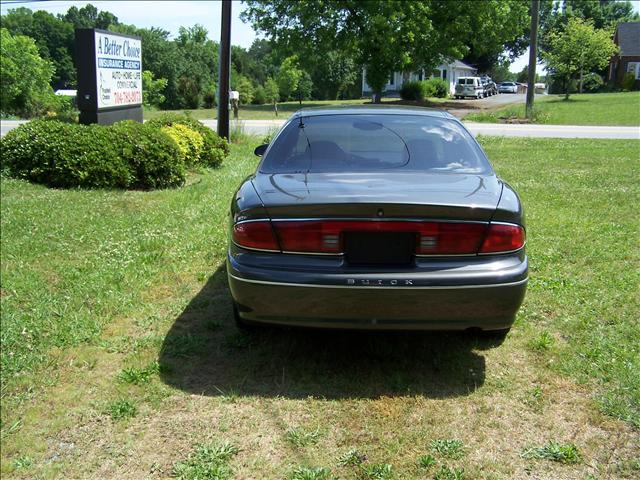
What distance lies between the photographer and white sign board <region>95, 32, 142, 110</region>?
11164 mm

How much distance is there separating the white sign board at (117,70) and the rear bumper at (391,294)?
8978 millimetres

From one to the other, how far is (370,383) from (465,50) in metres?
40.1

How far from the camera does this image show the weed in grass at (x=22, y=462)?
2.93 m

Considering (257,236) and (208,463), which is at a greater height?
(257,236)

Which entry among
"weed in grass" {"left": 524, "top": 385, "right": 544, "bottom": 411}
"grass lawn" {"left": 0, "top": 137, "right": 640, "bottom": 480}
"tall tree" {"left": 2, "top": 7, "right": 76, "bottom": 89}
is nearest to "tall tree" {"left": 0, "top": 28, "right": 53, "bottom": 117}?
"grass lawn" {"left": 0, "top": 137, "right": 640, "bottom": 480}

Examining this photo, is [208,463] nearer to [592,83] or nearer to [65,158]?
[65,158]

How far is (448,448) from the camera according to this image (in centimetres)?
289

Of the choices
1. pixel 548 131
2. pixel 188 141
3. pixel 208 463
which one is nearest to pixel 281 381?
pixel 208 463

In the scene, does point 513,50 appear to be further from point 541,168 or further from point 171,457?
point 171,457

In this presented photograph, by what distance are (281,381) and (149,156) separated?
6.05m

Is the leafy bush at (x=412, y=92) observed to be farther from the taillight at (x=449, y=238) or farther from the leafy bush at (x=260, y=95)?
the taillight at (x=449, y=238)

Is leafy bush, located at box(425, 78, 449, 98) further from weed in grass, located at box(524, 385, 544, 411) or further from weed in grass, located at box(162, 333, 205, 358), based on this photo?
weed in grass, located at box(524, 385, 544, 411)

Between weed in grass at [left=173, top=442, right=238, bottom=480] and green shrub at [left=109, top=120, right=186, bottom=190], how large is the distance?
21.3 feet

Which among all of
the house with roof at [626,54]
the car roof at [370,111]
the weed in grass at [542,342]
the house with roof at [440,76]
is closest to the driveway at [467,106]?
the house with roof at [440,76]
